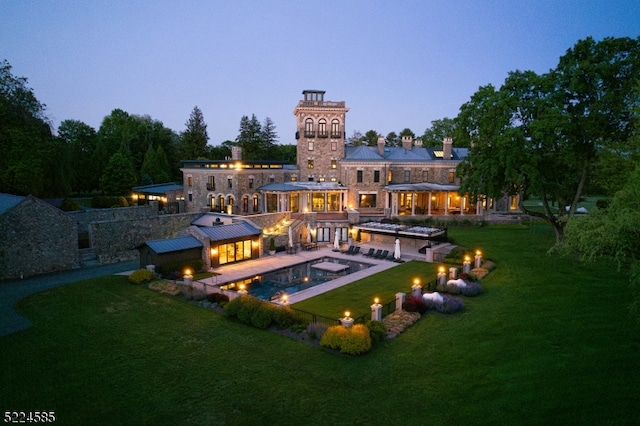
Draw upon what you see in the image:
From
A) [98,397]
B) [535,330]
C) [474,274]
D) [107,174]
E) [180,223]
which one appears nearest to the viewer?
[98,397]

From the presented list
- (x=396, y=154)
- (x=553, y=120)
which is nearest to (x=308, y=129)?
(x=396, y=154)

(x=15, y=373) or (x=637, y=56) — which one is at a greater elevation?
(x=637, y=56)

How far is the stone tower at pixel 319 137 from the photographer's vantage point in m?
46.4

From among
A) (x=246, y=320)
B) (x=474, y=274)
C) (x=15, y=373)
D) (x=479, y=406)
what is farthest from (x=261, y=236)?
(x=479, y=406)

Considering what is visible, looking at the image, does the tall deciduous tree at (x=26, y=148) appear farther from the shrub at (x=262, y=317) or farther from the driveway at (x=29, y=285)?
the shrub at (x=262, y=317)

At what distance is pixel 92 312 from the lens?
1867cm

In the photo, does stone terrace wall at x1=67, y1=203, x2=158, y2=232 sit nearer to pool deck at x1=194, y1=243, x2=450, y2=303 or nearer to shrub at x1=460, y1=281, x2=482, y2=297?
pool deck at x1=194, y1=243, x2=450, y2=303

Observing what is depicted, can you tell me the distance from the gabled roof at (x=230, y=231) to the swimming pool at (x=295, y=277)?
4420mm

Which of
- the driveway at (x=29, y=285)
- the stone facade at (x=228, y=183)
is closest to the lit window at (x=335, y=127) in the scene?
the stone facade at (x=228, y=183)

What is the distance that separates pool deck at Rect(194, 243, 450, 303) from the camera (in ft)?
75.0

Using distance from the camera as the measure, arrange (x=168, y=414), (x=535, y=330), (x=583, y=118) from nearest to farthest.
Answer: (x=168, y=414), (x=535, y=330), (x=583, y=118)

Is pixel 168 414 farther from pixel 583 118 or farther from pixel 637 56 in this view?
pixel 637 56

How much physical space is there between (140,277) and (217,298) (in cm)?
676

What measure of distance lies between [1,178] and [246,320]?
29398 millimetres
